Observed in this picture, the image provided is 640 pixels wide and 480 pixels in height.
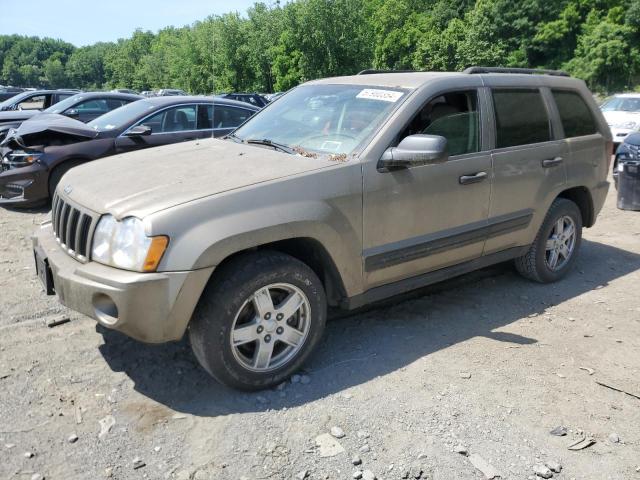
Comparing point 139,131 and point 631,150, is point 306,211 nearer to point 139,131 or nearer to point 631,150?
point 139,131

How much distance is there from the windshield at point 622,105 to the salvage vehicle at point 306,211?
9.92m

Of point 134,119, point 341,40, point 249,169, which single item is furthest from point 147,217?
point 341,40

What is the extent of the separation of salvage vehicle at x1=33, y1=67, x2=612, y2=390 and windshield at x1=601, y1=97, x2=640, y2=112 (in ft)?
32.5

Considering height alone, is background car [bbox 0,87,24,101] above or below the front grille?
above

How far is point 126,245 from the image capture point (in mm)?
2855

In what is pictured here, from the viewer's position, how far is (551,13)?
63.6 meters

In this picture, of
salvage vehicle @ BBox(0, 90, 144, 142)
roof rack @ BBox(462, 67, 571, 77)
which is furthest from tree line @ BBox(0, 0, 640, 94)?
roof rack @ BBox(462, 67, 571, 77)

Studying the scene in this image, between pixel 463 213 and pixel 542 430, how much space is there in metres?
1.61

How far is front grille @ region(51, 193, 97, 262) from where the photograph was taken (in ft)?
10.1

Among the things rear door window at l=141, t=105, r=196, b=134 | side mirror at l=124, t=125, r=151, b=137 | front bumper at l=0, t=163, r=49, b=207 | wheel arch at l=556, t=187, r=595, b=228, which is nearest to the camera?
wheel arch at l=556, t=187, r=595, b=228

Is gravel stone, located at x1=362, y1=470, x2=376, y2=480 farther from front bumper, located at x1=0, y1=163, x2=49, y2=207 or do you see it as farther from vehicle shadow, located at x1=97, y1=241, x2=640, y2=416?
front bumper, located at x1=0, y1=163, x2=49, y2=207

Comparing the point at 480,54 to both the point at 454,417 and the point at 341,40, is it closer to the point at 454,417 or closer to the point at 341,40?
the point at 341,40

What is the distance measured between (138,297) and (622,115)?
13.3 m

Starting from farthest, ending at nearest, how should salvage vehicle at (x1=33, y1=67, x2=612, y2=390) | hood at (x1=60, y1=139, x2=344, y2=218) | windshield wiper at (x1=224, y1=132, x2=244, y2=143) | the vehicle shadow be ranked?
windshield wiper at (x1=224, y1=132, x2=244, y2=143) < the vehicle shadow < hood at (x1=60, y1=139, x2=344, y2=218) < salvage vehicle at (x1=33, y1=67, x2=612, y2=390)
